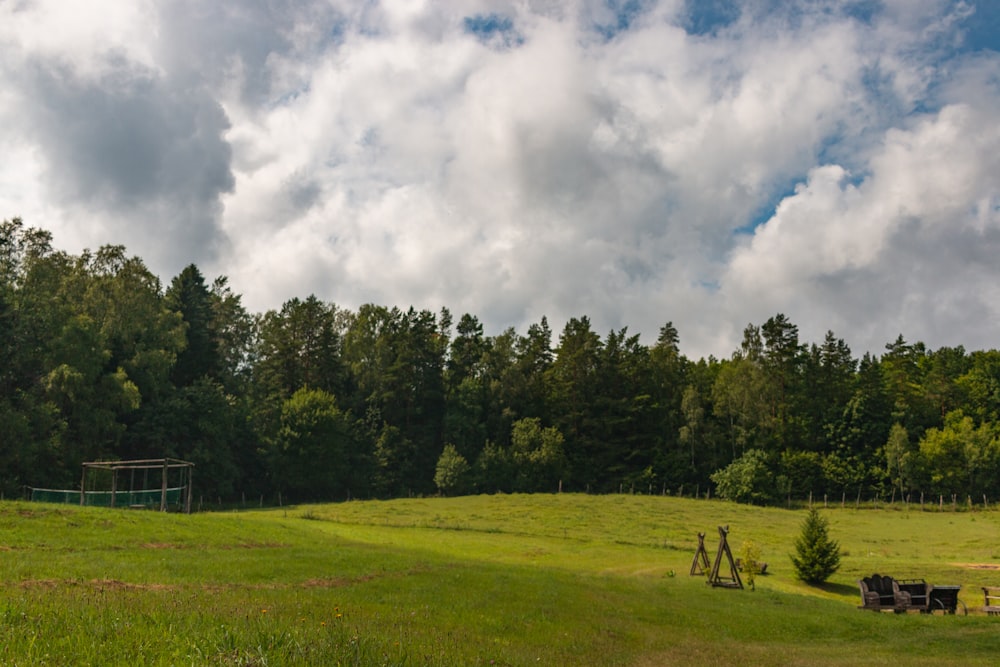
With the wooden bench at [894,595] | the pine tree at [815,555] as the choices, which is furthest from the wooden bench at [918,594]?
the pine tree at [815,555]

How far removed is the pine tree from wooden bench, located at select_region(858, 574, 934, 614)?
7.18 m

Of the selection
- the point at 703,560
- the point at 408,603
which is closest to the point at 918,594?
the point at 703,560

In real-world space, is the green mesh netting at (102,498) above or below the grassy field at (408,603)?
below

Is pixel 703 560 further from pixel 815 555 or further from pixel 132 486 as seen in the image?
pixel 132 486

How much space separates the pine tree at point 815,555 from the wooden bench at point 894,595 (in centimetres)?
718

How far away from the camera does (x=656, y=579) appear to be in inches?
1294

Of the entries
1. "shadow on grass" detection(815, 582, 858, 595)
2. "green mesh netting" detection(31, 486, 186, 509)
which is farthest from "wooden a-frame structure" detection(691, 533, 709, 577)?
"green mesh netting" detection(31, 486, 186, 509)

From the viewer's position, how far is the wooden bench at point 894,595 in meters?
27.0

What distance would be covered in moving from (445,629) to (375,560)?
52.7 ft

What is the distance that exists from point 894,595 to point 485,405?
84.6m

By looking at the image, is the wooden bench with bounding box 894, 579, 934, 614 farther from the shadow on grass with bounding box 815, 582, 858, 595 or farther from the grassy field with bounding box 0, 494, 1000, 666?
the shadow on grass with bounding box 815, 582, 858, 595

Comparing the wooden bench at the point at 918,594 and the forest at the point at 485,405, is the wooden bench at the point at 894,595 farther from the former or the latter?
the forest at the point at 485,405

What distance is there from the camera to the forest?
80438 mm

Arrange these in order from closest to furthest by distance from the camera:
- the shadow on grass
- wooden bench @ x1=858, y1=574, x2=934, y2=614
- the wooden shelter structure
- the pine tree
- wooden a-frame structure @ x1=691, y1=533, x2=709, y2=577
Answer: wooden bench @ x1=858, y1=574, x2=934, y2=614 → the shadow on grass → wooden a-frame structure @ x1=691, y1=533, x2=709, y2=577 → the pine tree → the wooden shelter structure
